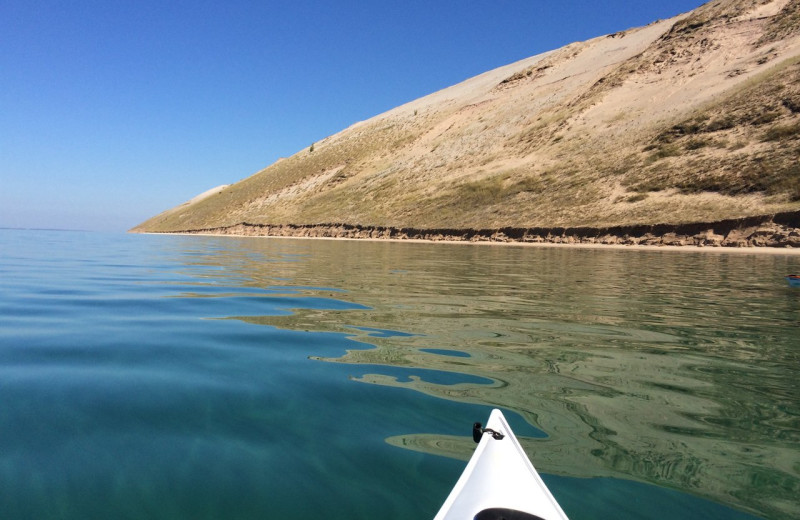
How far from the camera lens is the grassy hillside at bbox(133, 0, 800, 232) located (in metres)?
41.7

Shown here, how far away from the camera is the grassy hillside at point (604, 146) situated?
41.7 metres

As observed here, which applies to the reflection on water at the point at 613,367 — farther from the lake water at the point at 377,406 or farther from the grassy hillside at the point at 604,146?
the grassy hillside at the point at 604,146

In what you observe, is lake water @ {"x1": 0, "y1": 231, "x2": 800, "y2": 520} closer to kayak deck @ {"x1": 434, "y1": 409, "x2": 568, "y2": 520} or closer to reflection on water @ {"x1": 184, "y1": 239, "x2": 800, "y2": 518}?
reflection on water @ {"x1": 184, "y1": 239, "x2": 800, "y2": 518}

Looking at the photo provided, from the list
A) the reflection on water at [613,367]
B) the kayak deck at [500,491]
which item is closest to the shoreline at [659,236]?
the reflection on water at [613,367]

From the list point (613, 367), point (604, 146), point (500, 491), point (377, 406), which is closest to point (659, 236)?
point (604, 146)

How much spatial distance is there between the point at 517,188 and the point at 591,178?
26.4ft

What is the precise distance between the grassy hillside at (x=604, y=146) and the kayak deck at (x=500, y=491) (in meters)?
39.2

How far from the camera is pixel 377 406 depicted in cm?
439

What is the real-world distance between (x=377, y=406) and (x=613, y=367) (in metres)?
2.94

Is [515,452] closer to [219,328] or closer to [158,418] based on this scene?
[158,418]

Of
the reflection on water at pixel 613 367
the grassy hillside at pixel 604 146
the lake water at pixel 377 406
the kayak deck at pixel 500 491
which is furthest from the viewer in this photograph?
the grassy hillside at pixel 604 146

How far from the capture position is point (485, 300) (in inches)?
419

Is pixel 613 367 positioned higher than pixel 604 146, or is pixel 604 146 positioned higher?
pixel 604 146

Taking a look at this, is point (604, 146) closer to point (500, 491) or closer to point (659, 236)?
point (659, 236)
